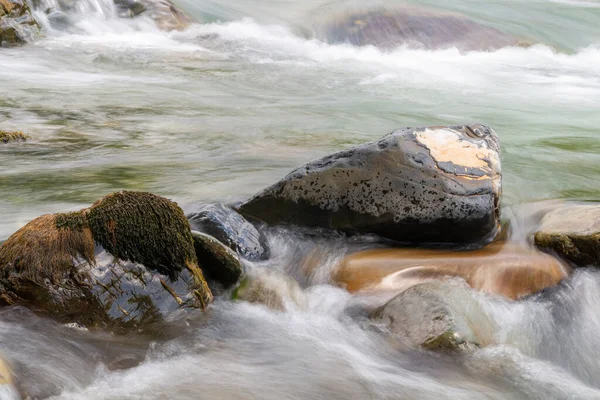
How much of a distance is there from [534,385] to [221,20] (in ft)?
53.0

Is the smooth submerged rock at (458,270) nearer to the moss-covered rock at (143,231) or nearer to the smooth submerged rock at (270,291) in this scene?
the smooth submerged rock at (270,291)

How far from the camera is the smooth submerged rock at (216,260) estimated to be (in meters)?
4.38

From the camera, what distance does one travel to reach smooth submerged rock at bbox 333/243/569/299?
463 cm

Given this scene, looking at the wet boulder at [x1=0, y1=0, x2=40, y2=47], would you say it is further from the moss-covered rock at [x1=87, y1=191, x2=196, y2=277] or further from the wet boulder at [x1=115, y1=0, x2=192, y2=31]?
the moss-covered rock at [x1=87, y1=191, x2=196, y2=277]

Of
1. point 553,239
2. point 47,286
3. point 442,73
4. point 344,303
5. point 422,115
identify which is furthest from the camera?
point 442,73

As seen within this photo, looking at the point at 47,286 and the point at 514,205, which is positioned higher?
the point at 47,286

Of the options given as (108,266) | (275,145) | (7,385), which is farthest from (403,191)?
(275,145)

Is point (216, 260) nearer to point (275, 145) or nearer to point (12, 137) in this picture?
point (275, 145)

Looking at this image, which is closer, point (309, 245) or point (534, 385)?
point (534, 385)

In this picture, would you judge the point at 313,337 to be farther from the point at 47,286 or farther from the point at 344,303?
the point at 47,286

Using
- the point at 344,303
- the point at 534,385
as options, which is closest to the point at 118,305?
the point at 344,303

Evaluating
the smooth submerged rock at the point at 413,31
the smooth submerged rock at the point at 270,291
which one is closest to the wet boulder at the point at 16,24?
the smooth submerged rock at the point at 413,31

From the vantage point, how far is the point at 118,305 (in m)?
3.88

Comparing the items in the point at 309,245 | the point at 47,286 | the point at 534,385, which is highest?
the point at 47,286
